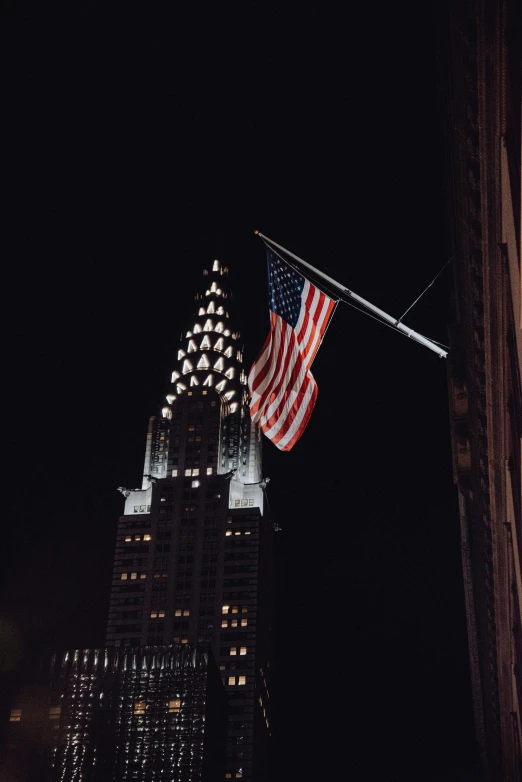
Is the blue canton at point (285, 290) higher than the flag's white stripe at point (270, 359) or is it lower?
higher

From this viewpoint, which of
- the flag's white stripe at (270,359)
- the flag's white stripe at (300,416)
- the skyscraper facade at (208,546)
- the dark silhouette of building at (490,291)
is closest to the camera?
the dark silhouette of building at (490,291)

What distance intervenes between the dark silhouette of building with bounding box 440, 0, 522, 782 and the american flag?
4.50m

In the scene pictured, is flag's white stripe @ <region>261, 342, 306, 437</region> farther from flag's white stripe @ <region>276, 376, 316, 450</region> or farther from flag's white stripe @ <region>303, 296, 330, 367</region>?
flag's white stripe @ <region>303, 296, 330, 367</region>

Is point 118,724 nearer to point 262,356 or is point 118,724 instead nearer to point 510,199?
point 262,356

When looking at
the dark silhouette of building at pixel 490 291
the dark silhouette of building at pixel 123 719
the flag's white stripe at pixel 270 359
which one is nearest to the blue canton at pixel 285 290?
the flag's white stripe at pixel 270 359

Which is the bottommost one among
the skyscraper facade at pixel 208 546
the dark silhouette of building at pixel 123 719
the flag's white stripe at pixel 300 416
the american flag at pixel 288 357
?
the dark silhouette of building at pixel 123 719

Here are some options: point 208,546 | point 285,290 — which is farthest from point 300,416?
point 208,546

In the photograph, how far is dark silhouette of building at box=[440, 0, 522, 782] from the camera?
2016cm

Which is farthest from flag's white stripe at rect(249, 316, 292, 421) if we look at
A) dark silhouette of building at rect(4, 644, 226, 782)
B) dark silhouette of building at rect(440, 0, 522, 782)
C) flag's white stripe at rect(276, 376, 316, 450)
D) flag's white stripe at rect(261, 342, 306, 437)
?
dark silhouette of building at rect(4, 644, 226, 782)

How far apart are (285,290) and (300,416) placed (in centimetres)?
380

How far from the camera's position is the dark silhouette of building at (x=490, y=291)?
66.1 ft

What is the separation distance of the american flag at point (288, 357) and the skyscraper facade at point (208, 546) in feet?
406

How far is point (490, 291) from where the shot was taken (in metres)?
25.1

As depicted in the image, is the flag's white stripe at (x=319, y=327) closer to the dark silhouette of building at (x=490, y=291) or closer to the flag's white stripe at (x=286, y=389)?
the flag's white stripe at (x=286, y=389)
